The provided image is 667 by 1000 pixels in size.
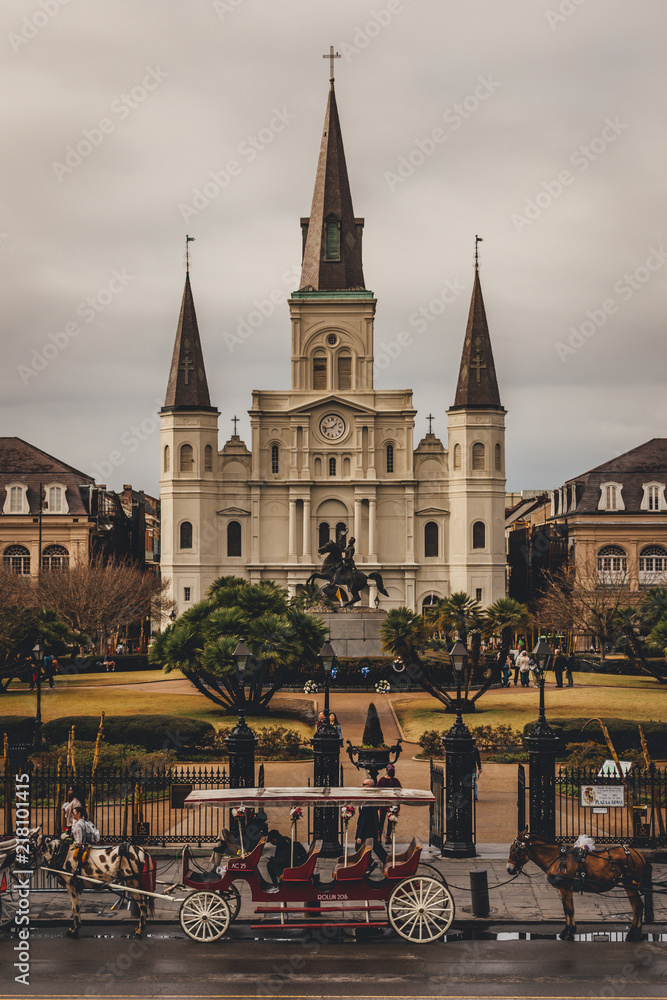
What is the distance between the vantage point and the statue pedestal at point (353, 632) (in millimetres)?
50312

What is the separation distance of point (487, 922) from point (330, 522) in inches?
2851

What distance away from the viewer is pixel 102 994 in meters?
13.5

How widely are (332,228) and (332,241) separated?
1131 mm

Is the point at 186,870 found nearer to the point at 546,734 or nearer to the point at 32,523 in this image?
the point at 546,734

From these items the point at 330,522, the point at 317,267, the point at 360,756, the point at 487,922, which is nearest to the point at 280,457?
the point at 330,522

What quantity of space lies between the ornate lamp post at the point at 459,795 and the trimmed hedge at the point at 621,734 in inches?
357

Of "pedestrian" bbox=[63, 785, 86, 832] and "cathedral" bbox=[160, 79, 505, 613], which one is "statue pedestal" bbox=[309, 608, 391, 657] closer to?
"pedestrian" bbox=[63, 785, 86, 832]

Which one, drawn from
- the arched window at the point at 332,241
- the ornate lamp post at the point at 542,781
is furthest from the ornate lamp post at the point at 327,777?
the arched window at the point at 332,241

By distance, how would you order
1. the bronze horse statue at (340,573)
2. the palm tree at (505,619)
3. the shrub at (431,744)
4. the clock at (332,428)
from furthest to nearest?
the clock at (332,428), the bronze horse statue at (340,573), the palm tree at (505,619), the shrub at (431,744)

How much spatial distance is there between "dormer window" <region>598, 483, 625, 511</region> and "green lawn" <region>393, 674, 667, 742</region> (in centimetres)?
3528

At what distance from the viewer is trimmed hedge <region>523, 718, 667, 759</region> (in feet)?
99.9

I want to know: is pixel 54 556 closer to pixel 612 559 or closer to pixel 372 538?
pixel 372 538

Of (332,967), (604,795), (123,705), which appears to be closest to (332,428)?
(123,705)

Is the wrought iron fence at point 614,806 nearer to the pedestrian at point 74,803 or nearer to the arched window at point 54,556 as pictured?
the pedestrian at point 74,803
